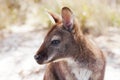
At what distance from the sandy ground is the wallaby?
48.3 inches

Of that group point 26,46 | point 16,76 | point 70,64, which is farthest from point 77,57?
point 26,46

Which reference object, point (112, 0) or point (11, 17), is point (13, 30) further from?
point (112, 0)

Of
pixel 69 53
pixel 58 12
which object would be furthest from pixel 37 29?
pixel 69 53

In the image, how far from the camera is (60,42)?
4.83 meters

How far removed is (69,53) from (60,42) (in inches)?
6.2

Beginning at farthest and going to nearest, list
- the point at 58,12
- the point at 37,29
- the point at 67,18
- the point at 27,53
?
Result: the point at 37,29, the point at 58,12, the point at 27,53, the point at 67,18

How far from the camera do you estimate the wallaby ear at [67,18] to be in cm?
471

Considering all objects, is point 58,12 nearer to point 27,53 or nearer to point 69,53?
point 27,53

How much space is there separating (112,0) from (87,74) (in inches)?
159

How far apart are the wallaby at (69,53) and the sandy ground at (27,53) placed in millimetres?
1227

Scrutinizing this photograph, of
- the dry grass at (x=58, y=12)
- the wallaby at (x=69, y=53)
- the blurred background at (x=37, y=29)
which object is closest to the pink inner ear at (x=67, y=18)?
the wallaby at (x=69, y=53)

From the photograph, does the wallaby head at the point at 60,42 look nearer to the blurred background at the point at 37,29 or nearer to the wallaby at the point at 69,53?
the wallaby at the point at 69,53

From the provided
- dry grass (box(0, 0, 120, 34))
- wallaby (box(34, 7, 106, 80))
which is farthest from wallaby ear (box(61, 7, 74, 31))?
dry grass (box(0, 0, 120, 34))

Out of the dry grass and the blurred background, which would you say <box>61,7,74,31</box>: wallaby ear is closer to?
the blurred background
